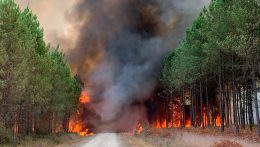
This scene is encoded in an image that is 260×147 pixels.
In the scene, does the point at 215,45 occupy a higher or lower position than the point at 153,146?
higher

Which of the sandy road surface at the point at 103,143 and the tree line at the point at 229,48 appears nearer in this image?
the tree line at the point at 229,48

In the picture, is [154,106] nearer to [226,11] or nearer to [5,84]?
[226,11]

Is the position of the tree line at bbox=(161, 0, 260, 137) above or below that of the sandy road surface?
above

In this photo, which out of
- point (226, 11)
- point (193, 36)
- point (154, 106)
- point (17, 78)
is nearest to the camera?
point (17, 78)

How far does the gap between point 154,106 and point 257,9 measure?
7018 cm

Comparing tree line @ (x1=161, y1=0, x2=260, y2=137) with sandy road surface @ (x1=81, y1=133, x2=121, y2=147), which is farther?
sandy road surface @ (x1=81, y1=133, x2=121, y2=147)

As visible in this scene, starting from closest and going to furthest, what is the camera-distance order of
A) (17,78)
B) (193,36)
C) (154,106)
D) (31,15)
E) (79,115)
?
(17,78) → (31,15) → (193,36) → (154,106) → (79,115)

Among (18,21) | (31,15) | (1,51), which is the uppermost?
(31,15)

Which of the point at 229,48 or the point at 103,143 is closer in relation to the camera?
the point at 229,48

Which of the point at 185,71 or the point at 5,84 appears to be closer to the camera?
the point at 5,84

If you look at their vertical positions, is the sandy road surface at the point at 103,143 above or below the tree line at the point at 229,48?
below

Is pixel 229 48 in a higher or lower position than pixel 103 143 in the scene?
higher

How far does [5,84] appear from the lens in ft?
102

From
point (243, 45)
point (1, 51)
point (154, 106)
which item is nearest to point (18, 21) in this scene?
point (1, 51)
